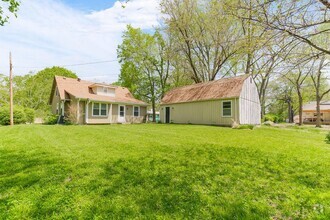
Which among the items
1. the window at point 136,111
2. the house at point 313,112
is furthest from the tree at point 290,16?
the house at point 313,112

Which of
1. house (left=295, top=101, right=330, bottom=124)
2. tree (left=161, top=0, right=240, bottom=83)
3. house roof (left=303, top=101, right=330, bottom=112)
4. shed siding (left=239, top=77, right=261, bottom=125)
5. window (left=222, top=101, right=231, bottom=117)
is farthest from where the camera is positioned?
house roof (left=303, top=101, right=330, bottom=112)

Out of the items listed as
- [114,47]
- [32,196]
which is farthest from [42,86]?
[32,196]

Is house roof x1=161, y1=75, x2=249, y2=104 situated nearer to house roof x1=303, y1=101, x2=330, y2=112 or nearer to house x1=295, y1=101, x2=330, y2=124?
house x1=295, y1=101, x2=330, y2=124

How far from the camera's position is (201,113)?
18.2 metres

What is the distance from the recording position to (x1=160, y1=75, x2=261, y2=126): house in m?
15.9

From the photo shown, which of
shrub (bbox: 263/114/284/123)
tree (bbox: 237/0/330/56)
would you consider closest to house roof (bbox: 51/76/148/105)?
tree (bbox: 237/0/330/56)

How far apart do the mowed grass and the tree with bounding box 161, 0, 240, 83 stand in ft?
52.5

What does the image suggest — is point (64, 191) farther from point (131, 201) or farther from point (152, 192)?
point (152, 192)

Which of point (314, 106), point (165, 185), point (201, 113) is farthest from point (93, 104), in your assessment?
point (314, 106)

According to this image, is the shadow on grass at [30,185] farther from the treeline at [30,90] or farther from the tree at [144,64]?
the treeline at [30,90]

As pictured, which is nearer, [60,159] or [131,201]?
[131,201]

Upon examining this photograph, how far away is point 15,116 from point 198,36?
65.4 feet

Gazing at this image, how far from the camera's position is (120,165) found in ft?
15.1

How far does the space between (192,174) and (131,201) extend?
1499 mm
